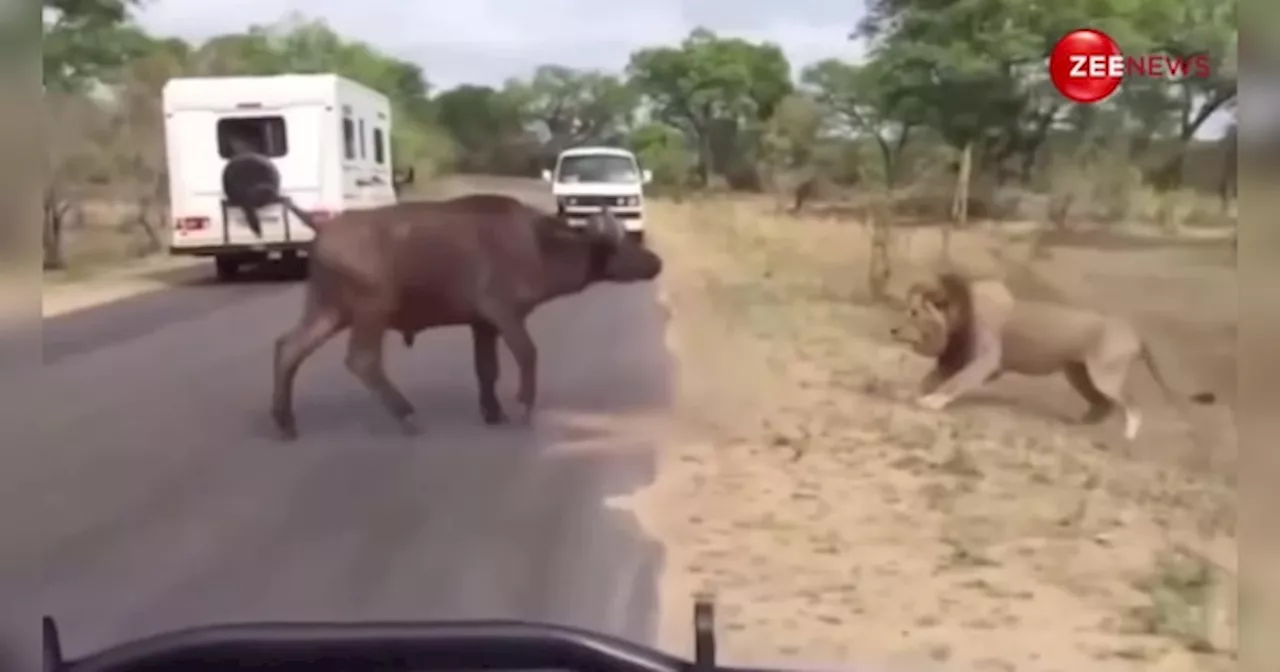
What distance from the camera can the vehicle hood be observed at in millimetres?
1362

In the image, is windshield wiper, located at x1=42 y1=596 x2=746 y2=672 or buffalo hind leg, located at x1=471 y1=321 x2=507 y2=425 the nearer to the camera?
windshield wiper, located at x1=42 y1=596 x2=746 y2=672

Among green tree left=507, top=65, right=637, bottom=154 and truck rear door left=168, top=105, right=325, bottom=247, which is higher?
green tree left=507, top=65, right=637, bottom=154

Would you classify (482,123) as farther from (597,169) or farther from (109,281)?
(109,281)

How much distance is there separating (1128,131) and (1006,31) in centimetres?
14

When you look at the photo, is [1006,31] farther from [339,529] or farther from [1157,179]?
[339,529]

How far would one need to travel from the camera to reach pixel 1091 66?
1305 millimetres

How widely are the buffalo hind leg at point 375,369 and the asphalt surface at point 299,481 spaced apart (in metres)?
0.01

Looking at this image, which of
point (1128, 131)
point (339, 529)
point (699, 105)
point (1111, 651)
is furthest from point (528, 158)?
point (1111, 651)

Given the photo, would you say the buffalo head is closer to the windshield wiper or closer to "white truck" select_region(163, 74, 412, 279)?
"white truck" select_region(163, 74, 412, 279)

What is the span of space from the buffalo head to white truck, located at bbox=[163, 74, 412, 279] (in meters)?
0.19

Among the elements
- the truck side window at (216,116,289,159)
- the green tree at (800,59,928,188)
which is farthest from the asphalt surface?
the green tree at (800,59,928,188)

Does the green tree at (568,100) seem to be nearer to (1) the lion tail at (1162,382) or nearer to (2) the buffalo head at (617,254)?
(2) the buffalo head at (617,254)

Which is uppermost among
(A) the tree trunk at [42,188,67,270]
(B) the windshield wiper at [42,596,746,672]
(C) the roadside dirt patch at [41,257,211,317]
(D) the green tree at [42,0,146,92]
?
(D) the green tree at [42,0,146,92]

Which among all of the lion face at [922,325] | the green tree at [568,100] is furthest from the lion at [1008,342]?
the green tree at [568,100]
